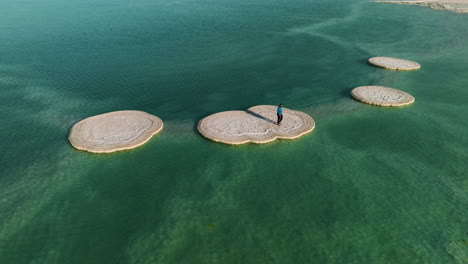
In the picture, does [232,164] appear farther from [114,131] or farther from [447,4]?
[447,4]

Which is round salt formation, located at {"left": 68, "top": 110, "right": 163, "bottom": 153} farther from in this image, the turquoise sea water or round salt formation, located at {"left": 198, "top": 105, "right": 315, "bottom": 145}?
round salt formation, located at {"left": 198, "top": 105, "right": 315, "bottom": 145}

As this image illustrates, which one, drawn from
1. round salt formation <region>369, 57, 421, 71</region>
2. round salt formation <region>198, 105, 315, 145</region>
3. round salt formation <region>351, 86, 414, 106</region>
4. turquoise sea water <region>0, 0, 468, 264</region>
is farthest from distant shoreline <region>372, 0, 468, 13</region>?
round salt formation <region>198, 105, 315, 145</region>

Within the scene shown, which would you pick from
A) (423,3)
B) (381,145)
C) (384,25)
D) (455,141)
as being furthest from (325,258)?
(423,3)

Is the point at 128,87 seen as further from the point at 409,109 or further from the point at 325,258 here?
the point at 409,109

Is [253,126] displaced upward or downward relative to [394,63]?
downward

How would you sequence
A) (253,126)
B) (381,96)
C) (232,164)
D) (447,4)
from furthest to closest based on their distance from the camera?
(447,4) < (381,96) < (253,126) < (232,164)

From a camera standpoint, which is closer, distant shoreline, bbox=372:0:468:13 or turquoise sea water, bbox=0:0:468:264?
turquoise sea water, bbox=0:0:468:264

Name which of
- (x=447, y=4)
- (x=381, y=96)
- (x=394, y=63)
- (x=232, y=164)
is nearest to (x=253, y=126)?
(x=232, y=164)
